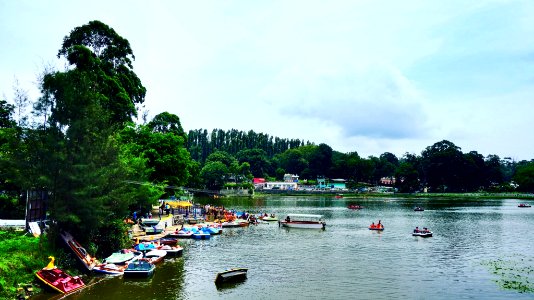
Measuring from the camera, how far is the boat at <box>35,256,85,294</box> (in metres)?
29.0

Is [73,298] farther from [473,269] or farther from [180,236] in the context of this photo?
[473,269]

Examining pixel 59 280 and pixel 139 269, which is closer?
pixel 59 280

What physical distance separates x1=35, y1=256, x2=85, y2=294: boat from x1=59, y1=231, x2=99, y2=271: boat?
339cm

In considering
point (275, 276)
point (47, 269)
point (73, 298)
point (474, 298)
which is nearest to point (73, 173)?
point (47, 269)

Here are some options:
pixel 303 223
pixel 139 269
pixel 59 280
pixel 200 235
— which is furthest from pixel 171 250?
pixel 303 223

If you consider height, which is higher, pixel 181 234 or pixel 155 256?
pixel 181 234

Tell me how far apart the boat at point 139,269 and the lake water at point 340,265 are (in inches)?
33.3

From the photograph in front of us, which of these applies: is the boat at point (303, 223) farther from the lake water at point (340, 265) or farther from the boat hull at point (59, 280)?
the boat hull at point (59, 280)

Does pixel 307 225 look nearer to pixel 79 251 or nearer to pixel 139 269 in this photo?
pixel 139 269

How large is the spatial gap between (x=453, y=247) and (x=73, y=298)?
4414 centimetres

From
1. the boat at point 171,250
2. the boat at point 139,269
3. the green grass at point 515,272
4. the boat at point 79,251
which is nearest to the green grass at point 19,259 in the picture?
the boat at point 79,251

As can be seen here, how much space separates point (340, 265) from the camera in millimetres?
42781

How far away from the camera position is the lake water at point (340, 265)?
Result: 32.2 metres

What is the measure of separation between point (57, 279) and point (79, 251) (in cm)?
525
